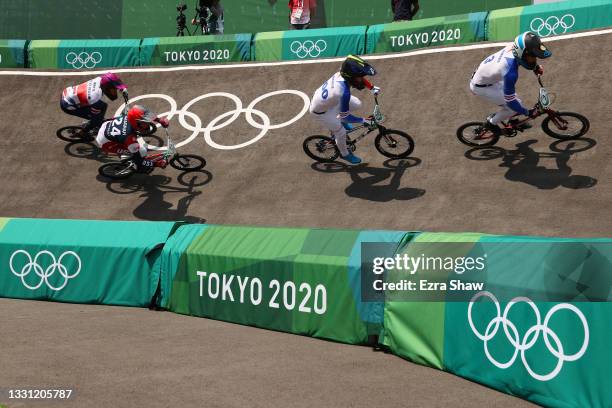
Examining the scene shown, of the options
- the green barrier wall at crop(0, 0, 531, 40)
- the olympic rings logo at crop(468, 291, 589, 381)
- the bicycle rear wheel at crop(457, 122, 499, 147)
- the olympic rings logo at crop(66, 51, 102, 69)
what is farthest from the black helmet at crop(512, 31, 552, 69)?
the green barrier wall at crop(0, 0, 531, 40)

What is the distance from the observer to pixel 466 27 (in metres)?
19.8

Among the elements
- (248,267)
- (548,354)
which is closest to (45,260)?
→ (248,267)

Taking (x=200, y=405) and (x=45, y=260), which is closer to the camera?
(x=200, y=405)

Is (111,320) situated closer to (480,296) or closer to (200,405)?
(200,405)

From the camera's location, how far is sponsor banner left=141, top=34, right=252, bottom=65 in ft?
74.2

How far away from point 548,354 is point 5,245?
9.46 meters

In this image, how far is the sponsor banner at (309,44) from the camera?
21281 mm

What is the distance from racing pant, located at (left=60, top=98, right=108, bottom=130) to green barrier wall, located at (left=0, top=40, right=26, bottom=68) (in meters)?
6.76

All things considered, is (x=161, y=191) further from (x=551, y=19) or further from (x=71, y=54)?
(x=551, y=19)

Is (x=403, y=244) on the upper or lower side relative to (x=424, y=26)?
lower

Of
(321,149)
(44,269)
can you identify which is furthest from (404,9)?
(44,269)

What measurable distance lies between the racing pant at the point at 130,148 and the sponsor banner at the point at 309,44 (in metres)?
6.80

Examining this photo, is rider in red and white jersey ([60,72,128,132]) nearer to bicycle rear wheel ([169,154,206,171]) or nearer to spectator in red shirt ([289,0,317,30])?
bicycle rear wheel ([169,154,206,171])

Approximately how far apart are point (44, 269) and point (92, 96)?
6.48 metres
